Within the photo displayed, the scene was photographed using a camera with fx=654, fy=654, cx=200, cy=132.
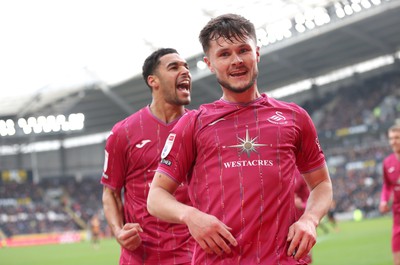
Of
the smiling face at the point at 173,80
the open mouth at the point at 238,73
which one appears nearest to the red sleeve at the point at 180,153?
the open mouth at the point at 238,73

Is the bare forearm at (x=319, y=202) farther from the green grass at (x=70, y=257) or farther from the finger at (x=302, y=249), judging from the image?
the green grass at (x=70, y=257)

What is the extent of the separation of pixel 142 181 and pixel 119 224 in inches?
15.7

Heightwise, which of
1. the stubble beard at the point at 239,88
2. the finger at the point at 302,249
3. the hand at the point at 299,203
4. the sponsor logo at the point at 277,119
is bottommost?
the hand at the point at 299,203

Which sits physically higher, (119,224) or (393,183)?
(119,224)

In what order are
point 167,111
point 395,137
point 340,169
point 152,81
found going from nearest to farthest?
point 167,111 → point 152,81 → point 395,137 → point 340,169

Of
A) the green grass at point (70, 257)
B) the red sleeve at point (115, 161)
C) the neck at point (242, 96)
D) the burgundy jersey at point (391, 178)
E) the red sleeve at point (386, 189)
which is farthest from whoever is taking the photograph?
the green grass at point (70, 257)

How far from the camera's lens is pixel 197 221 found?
298 cm

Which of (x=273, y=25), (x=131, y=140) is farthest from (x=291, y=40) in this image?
(x=131, y=140)

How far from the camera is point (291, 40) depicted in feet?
144

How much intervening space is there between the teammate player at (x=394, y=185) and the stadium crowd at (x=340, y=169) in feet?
102

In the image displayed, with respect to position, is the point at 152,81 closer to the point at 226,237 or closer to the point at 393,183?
the point at 226,237

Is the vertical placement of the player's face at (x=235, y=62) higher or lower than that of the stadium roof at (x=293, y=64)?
higher

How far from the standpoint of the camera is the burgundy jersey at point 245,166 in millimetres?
3119

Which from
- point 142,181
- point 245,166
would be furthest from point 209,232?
point 142,181
